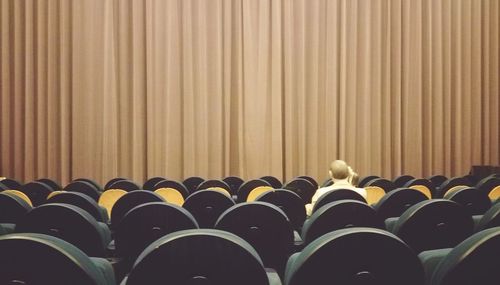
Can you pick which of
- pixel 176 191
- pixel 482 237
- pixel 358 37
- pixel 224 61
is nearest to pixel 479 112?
pixel 358 37

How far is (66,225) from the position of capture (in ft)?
11.7

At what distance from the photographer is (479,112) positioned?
1377 cm

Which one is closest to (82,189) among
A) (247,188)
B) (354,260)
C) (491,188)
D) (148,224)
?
(247,188)

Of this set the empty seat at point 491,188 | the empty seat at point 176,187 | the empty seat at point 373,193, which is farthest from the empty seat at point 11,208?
the empty seat at point 491,188

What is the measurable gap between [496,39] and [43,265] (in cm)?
1359

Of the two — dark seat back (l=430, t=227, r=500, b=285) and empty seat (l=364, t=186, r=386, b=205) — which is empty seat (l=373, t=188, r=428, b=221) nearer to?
empty seat (l=364, t=186, r=386, b=205)

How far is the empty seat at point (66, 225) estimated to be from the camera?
11.7ft

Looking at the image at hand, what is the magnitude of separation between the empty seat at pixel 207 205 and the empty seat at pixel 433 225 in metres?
1.65

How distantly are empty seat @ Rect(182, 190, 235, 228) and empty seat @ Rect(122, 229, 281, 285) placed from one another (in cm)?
271

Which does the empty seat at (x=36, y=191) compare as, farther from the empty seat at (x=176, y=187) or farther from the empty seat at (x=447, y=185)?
the empty seat at (x=447, y=185)

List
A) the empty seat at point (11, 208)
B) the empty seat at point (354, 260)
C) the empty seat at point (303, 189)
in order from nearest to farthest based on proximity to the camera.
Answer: the empty seat at point (354, 260) → the empty seat at point (11, 208) → the empty seat at point (303, 189)

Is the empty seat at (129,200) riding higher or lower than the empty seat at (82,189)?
higher

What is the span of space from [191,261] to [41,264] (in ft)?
1.59

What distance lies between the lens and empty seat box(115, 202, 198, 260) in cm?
348
